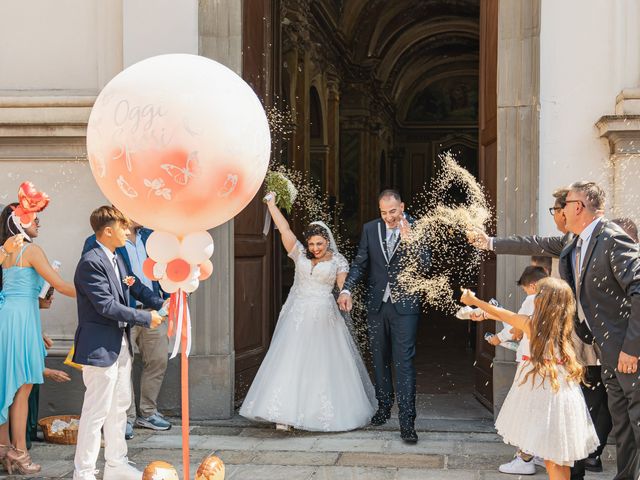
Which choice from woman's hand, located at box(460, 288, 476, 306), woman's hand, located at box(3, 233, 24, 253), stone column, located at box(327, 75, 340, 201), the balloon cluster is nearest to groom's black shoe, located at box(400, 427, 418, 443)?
woman's hand, located at box(460, 288, 476, 306)

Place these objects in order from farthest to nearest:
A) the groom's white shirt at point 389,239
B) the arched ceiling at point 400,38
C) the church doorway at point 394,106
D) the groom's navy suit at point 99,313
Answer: the arched ceiling at point 400,38 < the church doorway at point 394,106 < the groom's white shirt at point 389,239 < the groom's navy suit at point 99,313

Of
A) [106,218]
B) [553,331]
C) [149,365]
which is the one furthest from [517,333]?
[149,365]

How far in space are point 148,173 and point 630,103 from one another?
407cm

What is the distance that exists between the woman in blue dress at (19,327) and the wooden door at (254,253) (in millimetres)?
1902

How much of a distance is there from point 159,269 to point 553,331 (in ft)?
6.89

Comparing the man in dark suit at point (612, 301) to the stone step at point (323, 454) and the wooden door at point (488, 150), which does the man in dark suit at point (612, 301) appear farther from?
the wooden door at point (488, 150)

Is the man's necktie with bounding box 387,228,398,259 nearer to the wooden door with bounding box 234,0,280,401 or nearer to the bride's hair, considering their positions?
the bride's hair

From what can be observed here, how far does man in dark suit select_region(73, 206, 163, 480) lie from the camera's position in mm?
5250

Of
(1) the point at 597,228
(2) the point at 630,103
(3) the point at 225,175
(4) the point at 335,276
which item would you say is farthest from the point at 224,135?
(2) the point at 630,103

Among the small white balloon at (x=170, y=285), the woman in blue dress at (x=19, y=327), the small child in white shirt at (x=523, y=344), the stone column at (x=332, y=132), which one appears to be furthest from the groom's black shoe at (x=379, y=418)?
the stone column at (x=332, y=132)

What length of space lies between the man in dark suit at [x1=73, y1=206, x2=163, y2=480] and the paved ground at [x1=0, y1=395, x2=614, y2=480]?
1.80 feet

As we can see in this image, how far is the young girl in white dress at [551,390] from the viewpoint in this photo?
4.62m

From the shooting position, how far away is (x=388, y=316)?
6738 millimetres

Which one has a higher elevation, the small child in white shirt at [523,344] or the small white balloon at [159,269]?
the small white balloon at [159,269]
